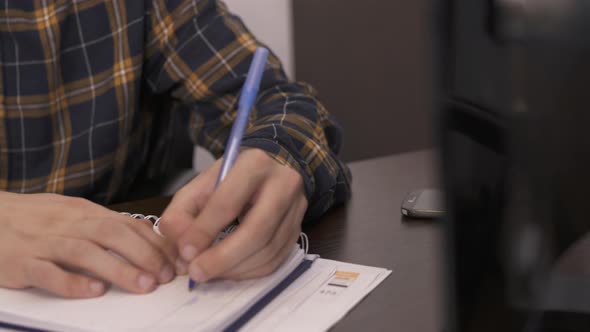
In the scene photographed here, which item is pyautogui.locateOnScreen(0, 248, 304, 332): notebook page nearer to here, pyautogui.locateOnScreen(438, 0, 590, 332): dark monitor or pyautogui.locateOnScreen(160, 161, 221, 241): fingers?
pyautogui.locateOnScreen(160, 161, 221, 241): fingers

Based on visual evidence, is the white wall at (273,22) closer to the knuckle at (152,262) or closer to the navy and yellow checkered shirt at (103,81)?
the navy and yellow checkered shirt at (103,81)

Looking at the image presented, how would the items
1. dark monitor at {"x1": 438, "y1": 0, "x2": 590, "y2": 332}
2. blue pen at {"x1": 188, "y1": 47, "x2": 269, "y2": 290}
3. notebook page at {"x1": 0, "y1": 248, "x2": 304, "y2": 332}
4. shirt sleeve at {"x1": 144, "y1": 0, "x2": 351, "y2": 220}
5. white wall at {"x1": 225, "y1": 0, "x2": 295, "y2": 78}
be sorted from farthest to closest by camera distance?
white wall at {"x1": 225, "y1": 0, "x2": 295, "y2": 78}, shirt sleeve at {"x1": 144, "y1": 0, "x2": 351, "y2": 220}, blue pen at {"x1": 188, "y1": 47, "x2": 269, "y2": 290}, notebook page at {"x1": 0, "y1": 248, "x2": 304, "y2": 332}, dark monitor at {"x1": 438, "y1": 0, "x2": 590, "y2": 332}

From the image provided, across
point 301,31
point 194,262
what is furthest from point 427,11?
point 301,31

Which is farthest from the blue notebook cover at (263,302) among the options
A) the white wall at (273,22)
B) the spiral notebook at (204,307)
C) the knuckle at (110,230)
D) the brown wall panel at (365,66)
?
the white wall at (273,22)

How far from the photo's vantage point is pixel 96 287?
52cm

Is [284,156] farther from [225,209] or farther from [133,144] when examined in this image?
[133,144]

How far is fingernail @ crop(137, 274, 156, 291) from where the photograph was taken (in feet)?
1.70

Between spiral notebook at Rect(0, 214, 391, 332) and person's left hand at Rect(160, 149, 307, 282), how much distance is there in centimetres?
2

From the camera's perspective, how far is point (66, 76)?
0.96m

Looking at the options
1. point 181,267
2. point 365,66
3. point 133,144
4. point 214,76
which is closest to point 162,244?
point 181,267

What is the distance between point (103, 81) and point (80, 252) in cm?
49

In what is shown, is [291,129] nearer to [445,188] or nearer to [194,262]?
[194,262]

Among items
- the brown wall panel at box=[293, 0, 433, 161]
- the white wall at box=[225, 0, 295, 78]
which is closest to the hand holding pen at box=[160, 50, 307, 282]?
the brown wall panel at box=[293, 0, 433, 161]

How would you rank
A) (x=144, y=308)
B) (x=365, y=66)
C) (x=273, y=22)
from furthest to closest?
(x=273, y=22) → (x=365, y=66) → (x=144, y=308)
